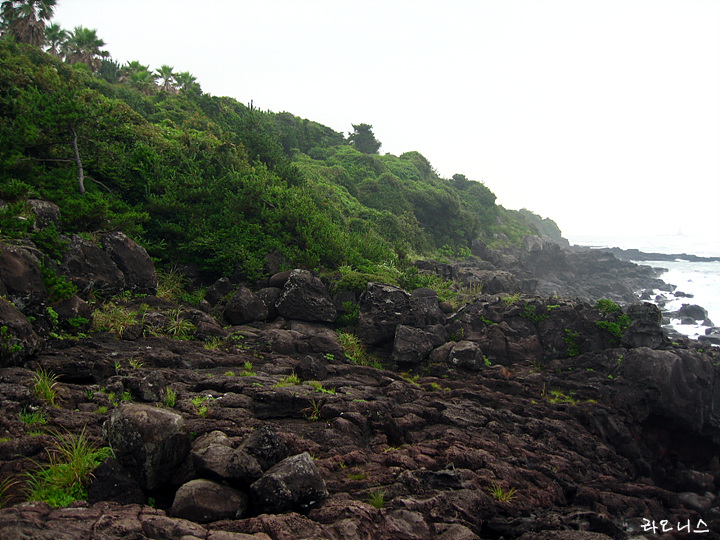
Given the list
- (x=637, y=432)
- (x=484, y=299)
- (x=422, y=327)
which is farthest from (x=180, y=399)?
(x=637, y=432)

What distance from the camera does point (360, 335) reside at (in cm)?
1346

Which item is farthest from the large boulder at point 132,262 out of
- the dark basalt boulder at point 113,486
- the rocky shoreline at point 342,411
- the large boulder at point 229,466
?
the large boulder at point 229,466

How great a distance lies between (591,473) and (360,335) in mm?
7289

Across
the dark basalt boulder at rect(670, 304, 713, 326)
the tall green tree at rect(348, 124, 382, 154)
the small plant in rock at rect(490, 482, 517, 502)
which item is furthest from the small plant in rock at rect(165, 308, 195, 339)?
the tall green tree at rect(348, 124, 382, 154)

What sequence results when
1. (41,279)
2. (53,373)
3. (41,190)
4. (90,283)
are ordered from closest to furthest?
(53,373) < (41,279) < (90,283) < (41,190)

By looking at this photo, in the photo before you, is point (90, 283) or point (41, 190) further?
point (41, 190)

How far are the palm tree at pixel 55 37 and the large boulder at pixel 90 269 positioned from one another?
3526 cm

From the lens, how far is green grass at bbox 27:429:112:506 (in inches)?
175

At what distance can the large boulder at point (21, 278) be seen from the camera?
7.99 metres

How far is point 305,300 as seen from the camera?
13547 mm

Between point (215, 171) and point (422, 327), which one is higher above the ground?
point (215, 171)

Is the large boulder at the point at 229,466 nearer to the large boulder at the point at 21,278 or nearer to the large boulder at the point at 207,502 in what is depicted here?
the large boulder at the point at 207,502

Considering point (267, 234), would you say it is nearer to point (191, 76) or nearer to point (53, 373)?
point (53, 373)

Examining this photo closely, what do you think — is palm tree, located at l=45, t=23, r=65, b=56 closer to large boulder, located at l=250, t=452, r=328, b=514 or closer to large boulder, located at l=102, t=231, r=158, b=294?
large boulder, located at l=102, t=231, r=158, b=294
